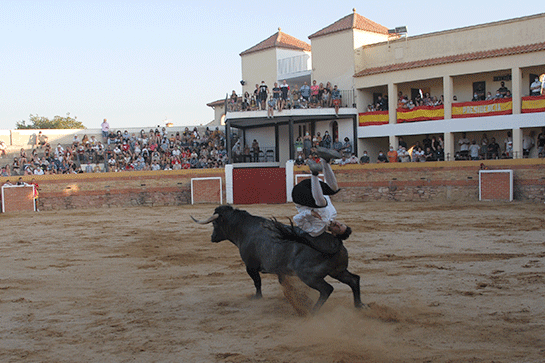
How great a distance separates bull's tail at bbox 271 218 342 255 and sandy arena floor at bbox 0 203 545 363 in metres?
0.65

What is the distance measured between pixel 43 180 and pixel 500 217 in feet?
56.5

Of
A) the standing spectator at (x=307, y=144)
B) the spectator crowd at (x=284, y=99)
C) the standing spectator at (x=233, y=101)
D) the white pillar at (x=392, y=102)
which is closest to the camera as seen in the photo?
the standing spectator at (x=307, y=144)

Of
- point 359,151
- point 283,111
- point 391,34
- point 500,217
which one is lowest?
point 500,217

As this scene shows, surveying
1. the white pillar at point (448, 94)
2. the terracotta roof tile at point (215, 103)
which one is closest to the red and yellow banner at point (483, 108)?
the white pillar at point (448, 94)

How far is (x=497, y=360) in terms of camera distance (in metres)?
4.06

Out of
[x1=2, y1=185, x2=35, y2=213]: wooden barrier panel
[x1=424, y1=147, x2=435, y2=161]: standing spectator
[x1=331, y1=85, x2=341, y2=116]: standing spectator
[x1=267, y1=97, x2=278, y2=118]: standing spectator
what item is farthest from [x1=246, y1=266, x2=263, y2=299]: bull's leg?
[x1=331, y1=85, x2=341, y2=116]: standing spectator

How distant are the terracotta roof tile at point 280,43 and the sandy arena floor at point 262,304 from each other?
76.3ft

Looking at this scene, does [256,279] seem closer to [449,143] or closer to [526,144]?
[526,144]

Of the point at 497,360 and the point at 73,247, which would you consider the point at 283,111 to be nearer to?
the point at 73,247

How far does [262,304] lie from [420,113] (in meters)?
20.1

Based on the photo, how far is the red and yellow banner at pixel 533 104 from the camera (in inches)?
848

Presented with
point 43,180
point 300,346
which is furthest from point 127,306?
→ point 43,180

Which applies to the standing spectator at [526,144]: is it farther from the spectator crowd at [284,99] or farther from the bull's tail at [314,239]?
the bull's tail at [314,239]

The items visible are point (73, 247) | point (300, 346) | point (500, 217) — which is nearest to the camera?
point (300, 346)
